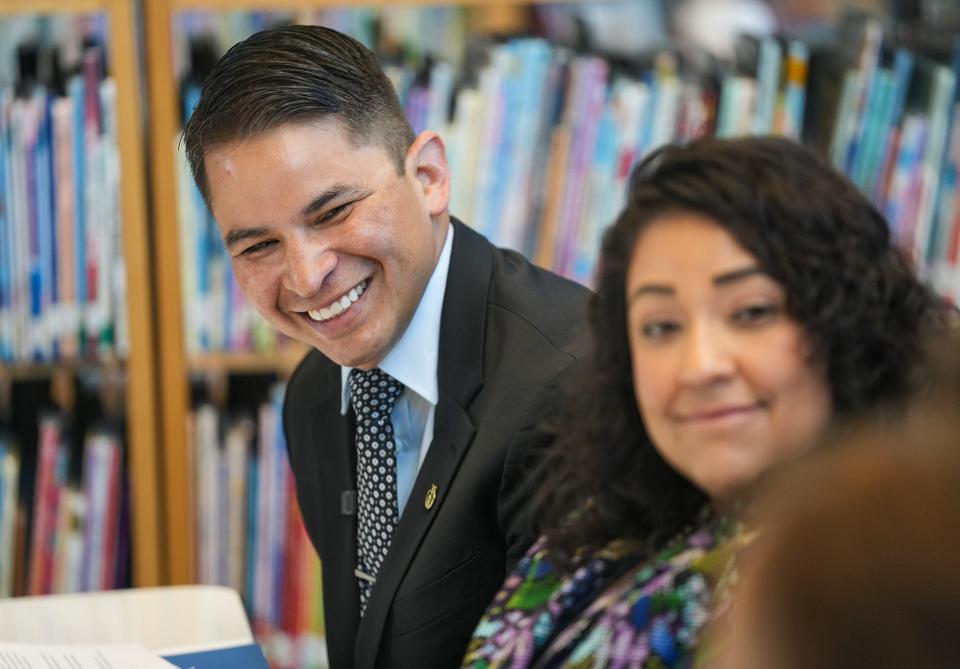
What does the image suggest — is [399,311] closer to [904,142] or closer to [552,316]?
[552,316]

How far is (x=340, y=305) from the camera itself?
53.8 inches

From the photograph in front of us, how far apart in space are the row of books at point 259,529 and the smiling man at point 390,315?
729mm

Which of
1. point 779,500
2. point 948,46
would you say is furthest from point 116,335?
point 779,500

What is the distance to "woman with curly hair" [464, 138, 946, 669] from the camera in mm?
874

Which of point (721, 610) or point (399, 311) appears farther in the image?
point (399, 311)

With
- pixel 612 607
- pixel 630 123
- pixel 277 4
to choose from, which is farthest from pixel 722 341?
pixel 277 4

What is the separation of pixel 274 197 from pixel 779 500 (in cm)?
88

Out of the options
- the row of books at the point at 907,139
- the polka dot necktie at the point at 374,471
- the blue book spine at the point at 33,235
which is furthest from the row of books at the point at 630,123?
the polka dot necktie at the point at 374,471

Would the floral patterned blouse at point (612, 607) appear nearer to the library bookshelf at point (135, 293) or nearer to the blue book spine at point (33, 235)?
the library bookshelf at point (135, 293)

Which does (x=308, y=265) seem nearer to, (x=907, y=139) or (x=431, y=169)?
(x=431, y=169)

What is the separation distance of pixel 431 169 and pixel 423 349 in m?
0.21

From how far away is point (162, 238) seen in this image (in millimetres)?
2068

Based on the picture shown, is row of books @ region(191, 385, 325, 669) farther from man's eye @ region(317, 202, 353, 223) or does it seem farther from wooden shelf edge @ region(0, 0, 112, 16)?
man's eye @ region(317, 202, 353, 223)

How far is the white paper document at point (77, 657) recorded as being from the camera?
4.08ft
